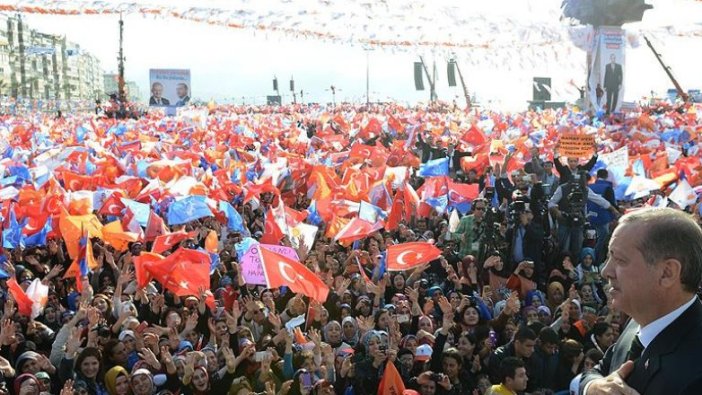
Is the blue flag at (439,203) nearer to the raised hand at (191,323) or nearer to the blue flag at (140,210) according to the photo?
the blue flag at (140,210)

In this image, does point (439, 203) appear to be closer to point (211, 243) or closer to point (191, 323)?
point (211, 243)

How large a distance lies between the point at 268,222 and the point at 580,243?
12.4 feet

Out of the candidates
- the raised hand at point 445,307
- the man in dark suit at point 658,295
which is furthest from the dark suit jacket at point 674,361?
the raised hand at point 445,307

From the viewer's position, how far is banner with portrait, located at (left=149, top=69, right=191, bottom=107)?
4303cm

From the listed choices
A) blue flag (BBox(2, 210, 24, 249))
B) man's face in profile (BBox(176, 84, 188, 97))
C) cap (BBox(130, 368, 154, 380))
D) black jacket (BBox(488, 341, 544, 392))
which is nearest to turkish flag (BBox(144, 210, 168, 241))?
blue flag (BBox(2, 210, 24, 249))

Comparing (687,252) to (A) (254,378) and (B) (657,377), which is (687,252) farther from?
(A) (254,378)

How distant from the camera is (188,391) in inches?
238

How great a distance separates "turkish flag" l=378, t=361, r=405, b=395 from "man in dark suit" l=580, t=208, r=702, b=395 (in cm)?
381

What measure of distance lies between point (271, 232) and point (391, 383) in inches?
169

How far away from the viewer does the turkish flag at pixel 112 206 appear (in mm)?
10992

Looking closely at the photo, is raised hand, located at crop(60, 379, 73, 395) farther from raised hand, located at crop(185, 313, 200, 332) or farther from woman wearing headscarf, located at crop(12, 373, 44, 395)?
raised hand, located at crop(185, 313, 200, 332)

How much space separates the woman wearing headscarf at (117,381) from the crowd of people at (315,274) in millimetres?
15

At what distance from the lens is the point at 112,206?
1105cm

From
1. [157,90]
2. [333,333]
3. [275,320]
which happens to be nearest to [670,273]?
[333,333]
